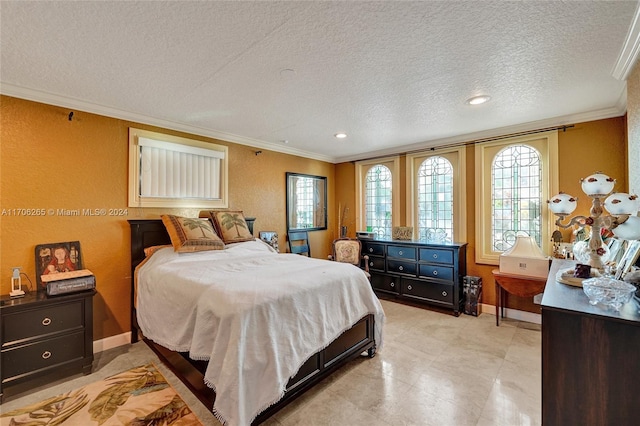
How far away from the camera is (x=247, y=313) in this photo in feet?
5.40

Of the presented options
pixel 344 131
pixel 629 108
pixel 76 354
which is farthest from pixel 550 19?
pixel 76 354

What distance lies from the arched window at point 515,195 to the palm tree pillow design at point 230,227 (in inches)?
132

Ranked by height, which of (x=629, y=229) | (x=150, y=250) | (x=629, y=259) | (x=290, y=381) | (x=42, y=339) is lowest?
(x=290, y=381)

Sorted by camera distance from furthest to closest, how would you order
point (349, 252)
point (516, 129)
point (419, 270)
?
point (349, 252) → point (419, 270) → point (516, 129)

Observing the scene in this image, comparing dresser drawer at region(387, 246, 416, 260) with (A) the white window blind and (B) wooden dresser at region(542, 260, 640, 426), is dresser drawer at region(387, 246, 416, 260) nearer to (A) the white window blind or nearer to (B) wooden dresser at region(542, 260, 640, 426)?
(A) the white window blind

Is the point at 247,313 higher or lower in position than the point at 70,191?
lower

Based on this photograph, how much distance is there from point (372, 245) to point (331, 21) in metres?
3.51

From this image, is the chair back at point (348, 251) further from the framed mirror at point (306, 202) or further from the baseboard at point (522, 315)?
the baseboard at point (522, 315)

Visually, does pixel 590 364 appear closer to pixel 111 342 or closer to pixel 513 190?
pixel 513 190

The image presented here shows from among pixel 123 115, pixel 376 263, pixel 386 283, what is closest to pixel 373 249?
pixel 376 263

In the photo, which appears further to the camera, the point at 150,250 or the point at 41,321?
the point at 150,250

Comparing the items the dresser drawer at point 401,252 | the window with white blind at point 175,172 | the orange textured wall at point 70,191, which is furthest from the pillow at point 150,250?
the dresser drawer at point 401,252

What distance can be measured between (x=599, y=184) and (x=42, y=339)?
13.3ft

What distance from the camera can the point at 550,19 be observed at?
5.12 feet
